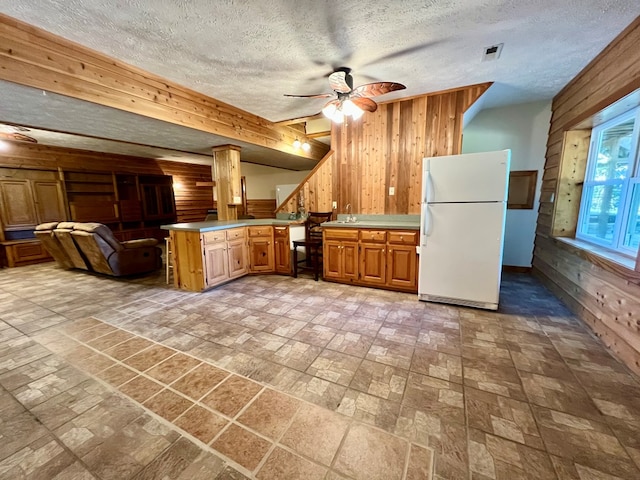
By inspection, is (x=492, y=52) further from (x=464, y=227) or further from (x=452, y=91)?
(x=464, y=227)

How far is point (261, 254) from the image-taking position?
430cm

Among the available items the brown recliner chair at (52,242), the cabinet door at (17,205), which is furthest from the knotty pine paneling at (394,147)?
the cabinet door at (17,205)

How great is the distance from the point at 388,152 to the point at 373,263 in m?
1.73

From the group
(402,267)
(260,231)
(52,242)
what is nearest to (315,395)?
(402,267)

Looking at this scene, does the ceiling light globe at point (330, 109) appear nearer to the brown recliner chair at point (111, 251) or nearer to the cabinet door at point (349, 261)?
the cabinet door at point (349, 261)

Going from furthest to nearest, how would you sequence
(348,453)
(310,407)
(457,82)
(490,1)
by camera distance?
1. (457,82)
2. (490,1)
3. (310,407)
4. (348,453)

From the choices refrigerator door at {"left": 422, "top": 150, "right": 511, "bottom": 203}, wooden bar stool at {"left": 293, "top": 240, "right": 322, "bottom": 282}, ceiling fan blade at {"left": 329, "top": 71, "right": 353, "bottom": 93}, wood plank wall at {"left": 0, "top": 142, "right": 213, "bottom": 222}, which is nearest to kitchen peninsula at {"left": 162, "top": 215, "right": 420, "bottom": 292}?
wooden bar stool at {"left": 293, "top": 240, "right": 322, "bottom": 282}

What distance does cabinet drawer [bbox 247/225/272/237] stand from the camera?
13.8ft

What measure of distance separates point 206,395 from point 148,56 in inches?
118

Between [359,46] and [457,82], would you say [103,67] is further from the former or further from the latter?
[457,82]

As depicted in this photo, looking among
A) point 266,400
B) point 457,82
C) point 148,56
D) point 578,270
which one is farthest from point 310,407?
point 457,82

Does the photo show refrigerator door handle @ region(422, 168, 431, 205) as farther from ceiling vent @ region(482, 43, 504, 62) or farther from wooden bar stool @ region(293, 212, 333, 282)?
wooden bar stool @ region(293, 212, 333, 282)

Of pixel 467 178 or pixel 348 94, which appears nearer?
pixel 467 178

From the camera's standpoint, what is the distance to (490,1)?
1848 millimetres
